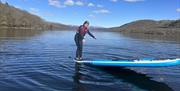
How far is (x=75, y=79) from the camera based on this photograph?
16906 millimetres

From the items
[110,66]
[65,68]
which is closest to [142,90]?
[110,66]

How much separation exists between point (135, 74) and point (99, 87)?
187 inches

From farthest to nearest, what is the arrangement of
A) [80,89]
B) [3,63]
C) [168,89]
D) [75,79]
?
[3,63] < [75,79] < [168,89] < [80,89]

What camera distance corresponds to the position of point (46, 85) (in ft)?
49.8

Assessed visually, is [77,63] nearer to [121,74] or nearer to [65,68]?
[65,68]

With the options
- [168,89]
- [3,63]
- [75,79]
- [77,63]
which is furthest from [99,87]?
[3,63]

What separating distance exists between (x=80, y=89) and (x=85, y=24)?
817 cm

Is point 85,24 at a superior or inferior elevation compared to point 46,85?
superior

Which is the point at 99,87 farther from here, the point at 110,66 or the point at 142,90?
the point at 110,66

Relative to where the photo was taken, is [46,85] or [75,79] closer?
[46,85]

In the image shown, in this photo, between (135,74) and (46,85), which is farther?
(135,74)

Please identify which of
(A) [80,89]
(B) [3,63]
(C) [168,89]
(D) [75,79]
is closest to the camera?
(A) [80,89]

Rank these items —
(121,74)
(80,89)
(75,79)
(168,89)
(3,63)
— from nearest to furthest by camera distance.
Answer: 1. (80,89)
2. (168,89)
3. (75,79)
4. (121,74)
5. (3,63)

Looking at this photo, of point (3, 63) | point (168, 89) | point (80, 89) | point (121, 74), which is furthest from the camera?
point (3, 63)
